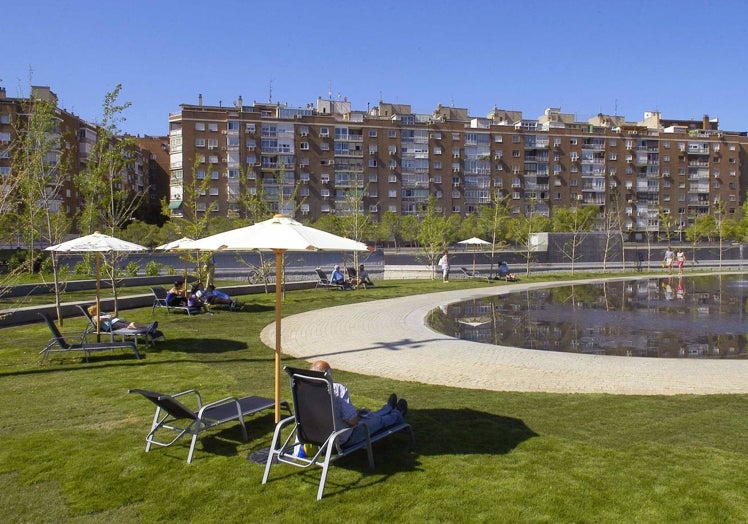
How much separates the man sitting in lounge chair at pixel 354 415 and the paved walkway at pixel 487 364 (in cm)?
294

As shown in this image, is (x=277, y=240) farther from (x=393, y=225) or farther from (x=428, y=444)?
(x=393, y=225)

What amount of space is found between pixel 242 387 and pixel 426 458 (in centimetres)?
371

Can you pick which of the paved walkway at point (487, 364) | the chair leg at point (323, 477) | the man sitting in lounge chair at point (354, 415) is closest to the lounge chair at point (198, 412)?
the man sitting in lounge chair at point (354, 415)

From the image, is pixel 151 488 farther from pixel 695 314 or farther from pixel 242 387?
pixel 695 314

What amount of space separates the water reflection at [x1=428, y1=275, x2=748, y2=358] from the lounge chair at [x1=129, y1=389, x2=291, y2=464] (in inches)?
284

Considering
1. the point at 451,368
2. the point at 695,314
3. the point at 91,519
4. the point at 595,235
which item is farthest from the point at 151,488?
the point at 595,235

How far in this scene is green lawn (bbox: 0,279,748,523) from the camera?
4598mm

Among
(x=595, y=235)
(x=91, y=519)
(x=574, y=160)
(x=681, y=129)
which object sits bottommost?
(x=91, y=519)

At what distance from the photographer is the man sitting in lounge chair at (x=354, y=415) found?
5.41m

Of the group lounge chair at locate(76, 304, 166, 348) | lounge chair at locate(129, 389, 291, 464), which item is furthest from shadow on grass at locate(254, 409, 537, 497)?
lounge chair at locate(76, 304, 166, 348)

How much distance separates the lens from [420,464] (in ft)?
18.1

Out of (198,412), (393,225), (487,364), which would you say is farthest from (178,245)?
(393,225)

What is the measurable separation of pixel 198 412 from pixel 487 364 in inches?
219

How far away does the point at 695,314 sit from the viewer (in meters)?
17.0
